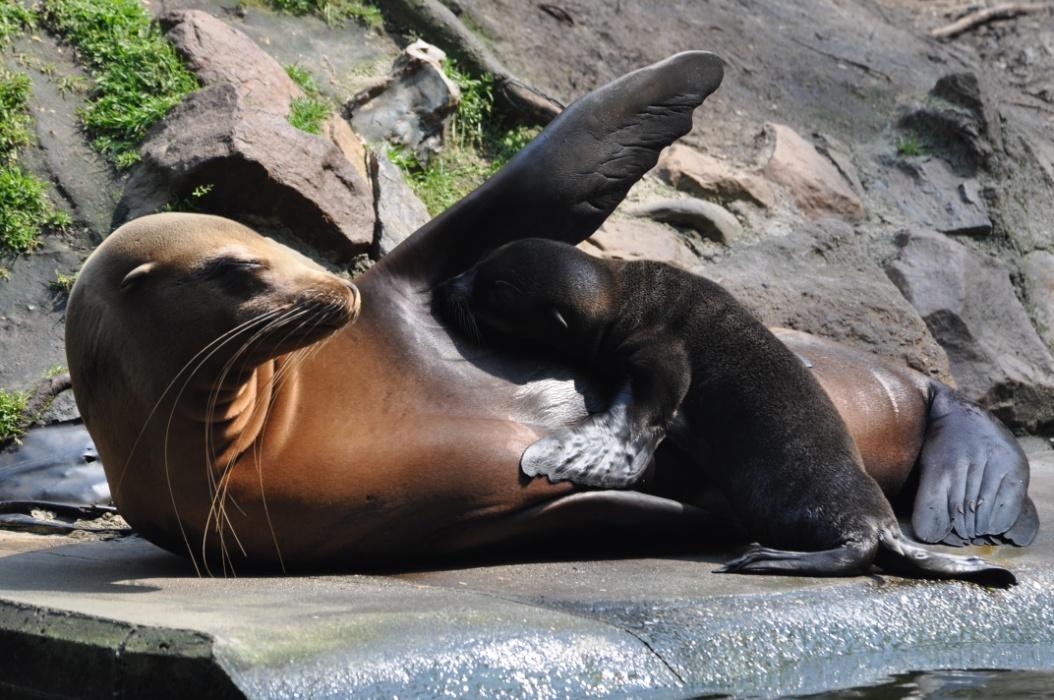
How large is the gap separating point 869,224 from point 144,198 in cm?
370

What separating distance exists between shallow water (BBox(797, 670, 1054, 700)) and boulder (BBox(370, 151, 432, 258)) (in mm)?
3410

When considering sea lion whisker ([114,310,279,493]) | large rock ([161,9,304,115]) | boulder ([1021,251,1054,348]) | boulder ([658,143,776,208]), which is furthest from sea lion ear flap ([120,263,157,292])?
boulder ([1021,251,1054,348])

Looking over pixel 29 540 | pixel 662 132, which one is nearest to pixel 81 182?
pixel 29 540

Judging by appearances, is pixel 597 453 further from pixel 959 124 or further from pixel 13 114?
pixel 959 124

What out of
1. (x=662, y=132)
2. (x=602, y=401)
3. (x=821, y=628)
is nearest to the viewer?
(x=821, y=628)

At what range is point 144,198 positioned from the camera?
5930mm

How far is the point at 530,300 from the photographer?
15.1 feet

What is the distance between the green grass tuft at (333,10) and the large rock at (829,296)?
2081 mm

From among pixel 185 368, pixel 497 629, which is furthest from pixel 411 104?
pixel 497 629

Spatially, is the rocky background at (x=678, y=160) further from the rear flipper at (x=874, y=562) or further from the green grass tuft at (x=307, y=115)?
the rear flipper at (x=874, y=562)

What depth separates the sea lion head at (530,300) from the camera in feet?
14.9

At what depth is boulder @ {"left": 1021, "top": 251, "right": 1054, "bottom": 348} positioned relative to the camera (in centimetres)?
772

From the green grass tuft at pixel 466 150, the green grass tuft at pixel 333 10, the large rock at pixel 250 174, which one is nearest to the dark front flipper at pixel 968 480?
the large rock at pixel 250 174

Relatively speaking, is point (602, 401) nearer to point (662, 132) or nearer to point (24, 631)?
point (662, 132)
